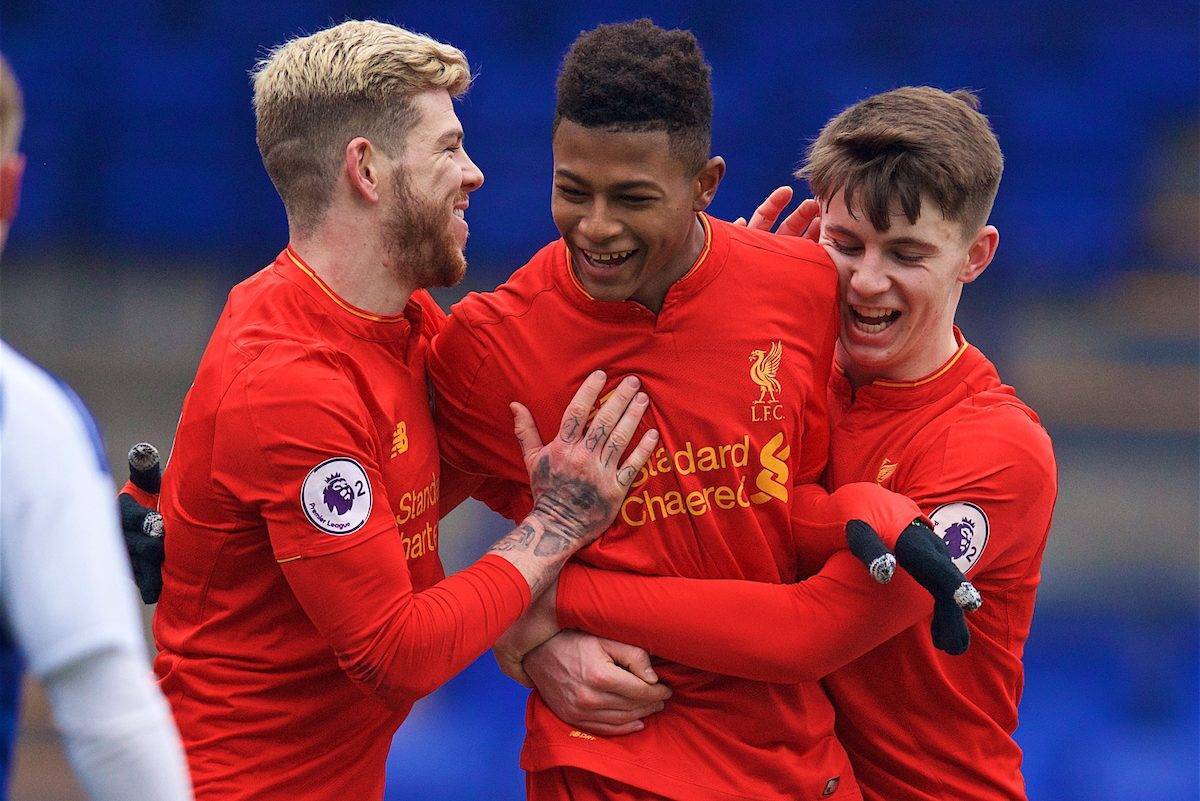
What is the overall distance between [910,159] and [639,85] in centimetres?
51

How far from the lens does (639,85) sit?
2.14 metres

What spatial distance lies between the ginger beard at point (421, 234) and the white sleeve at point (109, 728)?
1044 mm

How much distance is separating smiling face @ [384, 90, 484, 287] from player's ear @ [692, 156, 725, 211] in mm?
383

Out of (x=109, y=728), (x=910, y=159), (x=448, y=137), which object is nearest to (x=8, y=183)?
(x=109, y=728)

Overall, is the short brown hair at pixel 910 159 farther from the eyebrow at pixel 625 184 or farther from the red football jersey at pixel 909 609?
the eyebrow at pixel 625 184

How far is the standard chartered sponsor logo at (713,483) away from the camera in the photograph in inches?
89.4

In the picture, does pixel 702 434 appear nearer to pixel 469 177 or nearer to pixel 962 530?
pixel 962 530

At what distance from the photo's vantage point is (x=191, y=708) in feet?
7.74

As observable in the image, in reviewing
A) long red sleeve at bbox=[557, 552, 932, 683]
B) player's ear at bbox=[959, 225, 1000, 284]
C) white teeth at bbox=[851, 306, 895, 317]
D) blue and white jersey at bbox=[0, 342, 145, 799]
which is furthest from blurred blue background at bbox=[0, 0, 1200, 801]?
blue and white jersey at bbox=[0, 342, 145, 799]

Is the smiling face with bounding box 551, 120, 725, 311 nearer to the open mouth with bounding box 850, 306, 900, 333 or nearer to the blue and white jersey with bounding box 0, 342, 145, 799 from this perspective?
the open mouth with bounding box 850, 306, 900, 333

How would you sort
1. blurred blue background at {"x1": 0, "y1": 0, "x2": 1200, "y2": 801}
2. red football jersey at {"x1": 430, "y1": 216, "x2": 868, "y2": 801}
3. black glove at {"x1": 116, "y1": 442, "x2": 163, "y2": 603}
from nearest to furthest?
red football jersey at {"x1": 430, "y1": 216, "x2": 868, "y2": 801}, black glove at {"x1": 116, "y1": 442, "x2": 163, "y2": 603}, blurred blue background at {"x1": 0, "y1": 0, "x2": 1200, "y2": 801}

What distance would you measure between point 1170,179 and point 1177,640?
206cm

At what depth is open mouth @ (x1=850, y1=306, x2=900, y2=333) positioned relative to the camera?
241 centimetres

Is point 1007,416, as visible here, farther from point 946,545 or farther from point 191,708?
point 191,708
